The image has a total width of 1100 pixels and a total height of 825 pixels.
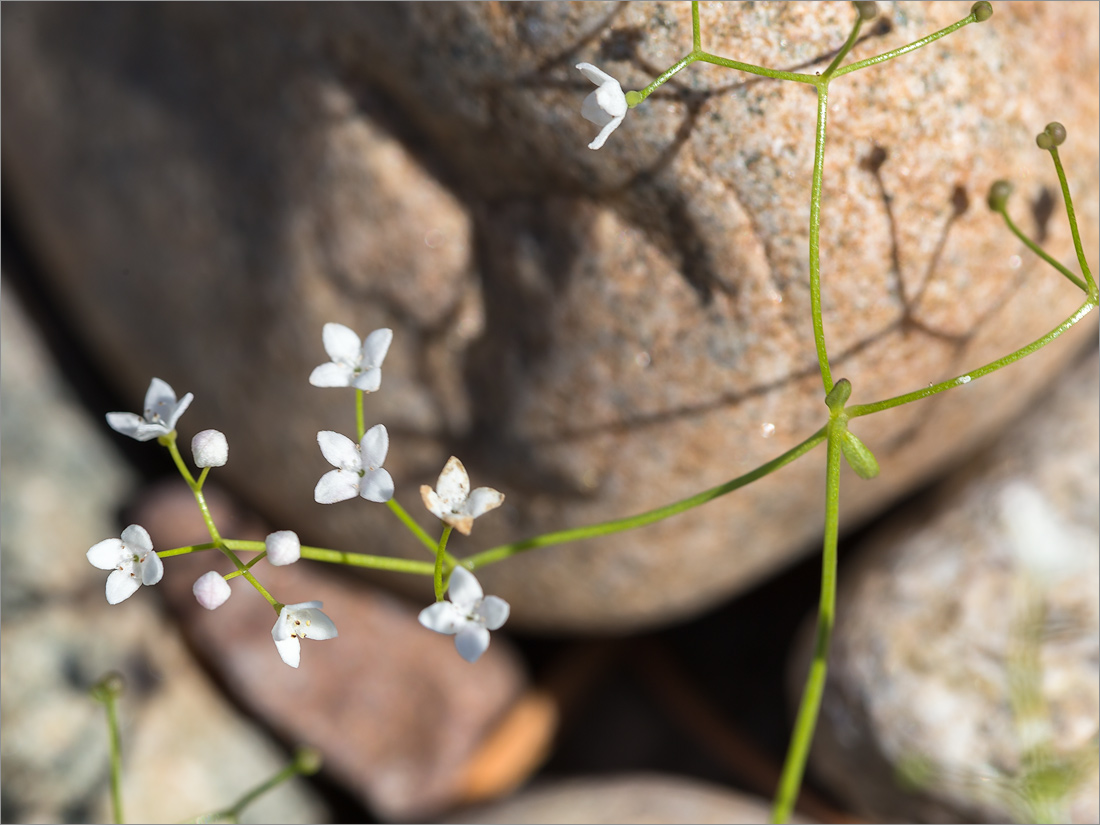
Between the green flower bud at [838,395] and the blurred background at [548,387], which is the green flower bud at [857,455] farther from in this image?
the blurred background at [548,387]

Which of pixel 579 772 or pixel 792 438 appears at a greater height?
pixel 792 438

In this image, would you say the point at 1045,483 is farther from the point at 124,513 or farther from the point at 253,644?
the point at 124,513

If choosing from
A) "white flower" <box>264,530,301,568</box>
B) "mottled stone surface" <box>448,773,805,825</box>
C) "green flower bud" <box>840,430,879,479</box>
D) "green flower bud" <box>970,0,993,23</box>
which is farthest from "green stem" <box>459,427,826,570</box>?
"mottled stone surface" <box>448,773,805,825</box>

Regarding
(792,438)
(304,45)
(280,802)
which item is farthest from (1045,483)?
(280,802)

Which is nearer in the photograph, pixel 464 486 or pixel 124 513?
pixel 464 486

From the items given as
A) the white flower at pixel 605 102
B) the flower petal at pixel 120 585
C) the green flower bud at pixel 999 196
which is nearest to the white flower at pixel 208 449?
the flower petal at pixel 120 585

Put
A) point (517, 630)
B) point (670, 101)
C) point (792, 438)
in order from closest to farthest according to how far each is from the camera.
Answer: point (670, 101) → point (792, 438) → point (517, 630)

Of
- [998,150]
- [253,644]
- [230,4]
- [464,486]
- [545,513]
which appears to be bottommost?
[253,644]
